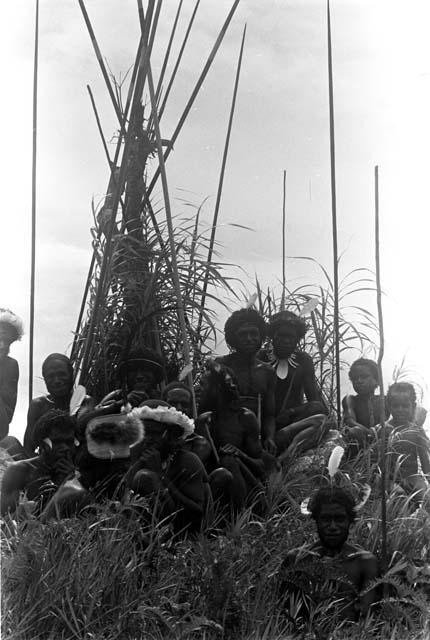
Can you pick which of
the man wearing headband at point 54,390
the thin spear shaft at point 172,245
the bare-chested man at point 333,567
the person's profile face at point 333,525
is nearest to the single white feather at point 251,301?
the thin spear shaft at point 172,245

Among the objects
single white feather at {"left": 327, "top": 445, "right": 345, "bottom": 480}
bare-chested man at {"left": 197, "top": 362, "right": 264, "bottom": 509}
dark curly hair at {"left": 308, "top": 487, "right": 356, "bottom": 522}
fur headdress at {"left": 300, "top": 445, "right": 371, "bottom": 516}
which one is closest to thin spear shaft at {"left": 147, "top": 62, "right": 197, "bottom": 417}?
bare-chested man at {"left": 197, "top": 362, "right": 264, "bottom": 509}

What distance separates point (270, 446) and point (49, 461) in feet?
4.68

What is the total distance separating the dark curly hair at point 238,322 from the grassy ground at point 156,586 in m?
1.62

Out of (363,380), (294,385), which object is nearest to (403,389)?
(363,380)

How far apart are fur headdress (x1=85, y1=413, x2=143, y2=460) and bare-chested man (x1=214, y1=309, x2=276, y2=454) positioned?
3.98ft

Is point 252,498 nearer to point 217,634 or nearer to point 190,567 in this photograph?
point 190,567

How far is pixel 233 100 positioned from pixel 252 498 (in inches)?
136

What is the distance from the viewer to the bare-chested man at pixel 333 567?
17.7 ft

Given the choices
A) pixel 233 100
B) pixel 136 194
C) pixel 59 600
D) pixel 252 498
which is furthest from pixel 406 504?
pixel 233 100

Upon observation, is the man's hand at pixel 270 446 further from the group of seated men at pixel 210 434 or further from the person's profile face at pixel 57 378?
the person's profile face at pixel 57 378

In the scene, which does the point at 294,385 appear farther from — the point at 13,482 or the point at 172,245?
the point at 13,482

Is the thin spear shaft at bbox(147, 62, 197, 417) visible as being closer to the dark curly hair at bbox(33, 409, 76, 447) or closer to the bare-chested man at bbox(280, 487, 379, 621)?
the dark curly hair at bbox(33, 409, 76, 447)

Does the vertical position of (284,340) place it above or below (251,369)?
above

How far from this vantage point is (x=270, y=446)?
7.17 m
